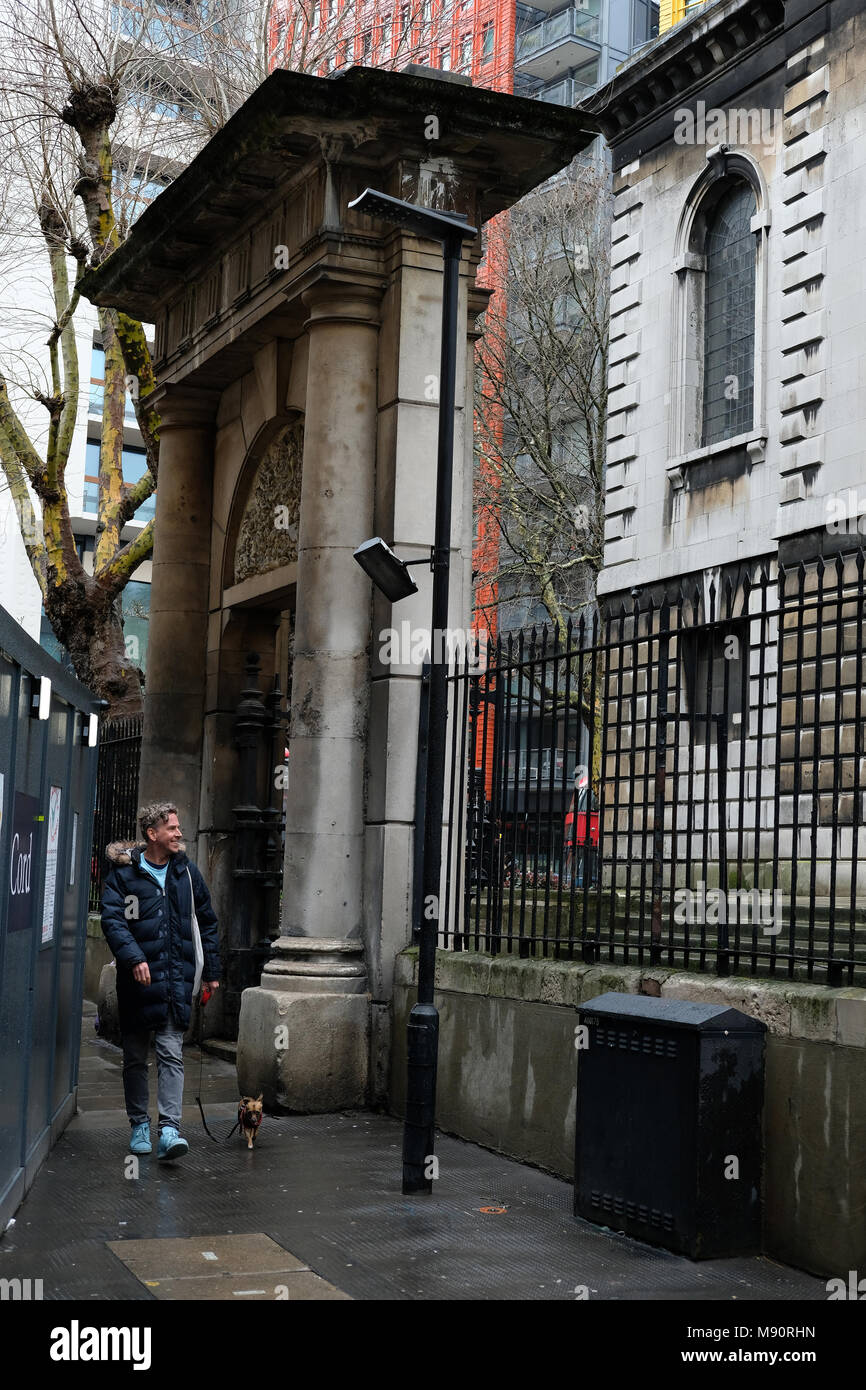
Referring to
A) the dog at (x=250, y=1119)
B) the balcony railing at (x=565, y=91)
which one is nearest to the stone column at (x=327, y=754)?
the dog at (x=250, y=1119)

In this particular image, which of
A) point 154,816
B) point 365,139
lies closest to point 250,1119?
point 154,816

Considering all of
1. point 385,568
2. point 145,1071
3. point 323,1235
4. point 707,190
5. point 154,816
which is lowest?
point 323,1235

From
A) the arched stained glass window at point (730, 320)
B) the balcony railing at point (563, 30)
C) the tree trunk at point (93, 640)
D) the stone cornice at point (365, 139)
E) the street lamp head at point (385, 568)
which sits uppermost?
the balcony railing at point (563, 30)

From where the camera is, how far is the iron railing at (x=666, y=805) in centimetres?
701

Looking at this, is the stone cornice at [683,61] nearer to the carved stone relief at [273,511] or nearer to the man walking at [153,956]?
the carved stone relief at [273,511]

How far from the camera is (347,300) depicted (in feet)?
37.0

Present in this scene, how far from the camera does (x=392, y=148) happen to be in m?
11.1

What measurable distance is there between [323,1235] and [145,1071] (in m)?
2.40

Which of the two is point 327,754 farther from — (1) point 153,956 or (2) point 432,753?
(2) point 432,753

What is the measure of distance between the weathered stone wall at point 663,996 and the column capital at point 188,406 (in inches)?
245

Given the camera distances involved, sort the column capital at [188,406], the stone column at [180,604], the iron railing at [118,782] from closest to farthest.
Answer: the stone column at [180,604] → the column capital at [188,406] → the iron railing at [118,782]
